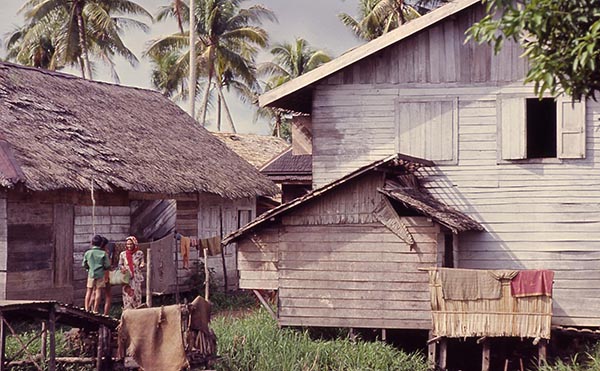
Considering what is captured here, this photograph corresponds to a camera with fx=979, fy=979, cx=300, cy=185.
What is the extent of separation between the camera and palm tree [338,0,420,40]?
1321 inches

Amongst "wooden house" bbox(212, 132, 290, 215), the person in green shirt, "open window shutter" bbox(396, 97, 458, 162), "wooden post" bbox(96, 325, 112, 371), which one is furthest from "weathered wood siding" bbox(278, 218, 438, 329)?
"wooden house" bbox(212, 132, 290, 215)

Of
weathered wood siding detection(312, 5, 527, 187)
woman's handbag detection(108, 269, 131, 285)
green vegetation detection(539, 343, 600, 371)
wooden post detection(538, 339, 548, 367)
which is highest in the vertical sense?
weathered wood siding detection(312, 5, 527, 187)

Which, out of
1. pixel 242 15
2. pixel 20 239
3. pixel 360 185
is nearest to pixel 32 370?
pixel 20 239

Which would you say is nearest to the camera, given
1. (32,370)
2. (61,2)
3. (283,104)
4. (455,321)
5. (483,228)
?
(32,370)

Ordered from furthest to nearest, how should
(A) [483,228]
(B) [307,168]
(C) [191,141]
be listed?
(B) [307,168], (C) [191,141], (A) [483,228]

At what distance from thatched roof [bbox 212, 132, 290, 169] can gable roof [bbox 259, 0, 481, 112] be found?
16.1m

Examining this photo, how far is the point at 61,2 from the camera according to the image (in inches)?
1430

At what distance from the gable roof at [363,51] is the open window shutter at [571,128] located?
7.19 ft

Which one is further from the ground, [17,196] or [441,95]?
[441,95]

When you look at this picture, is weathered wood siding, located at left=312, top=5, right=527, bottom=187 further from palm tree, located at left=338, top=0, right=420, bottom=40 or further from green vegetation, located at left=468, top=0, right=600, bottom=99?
palm tree, located at left=338, top=0, right=420, bottom=40

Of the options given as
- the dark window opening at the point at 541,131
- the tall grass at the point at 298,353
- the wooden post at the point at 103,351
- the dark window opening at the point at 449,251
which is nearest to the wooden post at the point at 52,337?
the wooden post at the point at 103,351

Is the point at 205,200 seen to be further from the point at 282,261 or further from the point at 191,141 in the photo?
the point at 282,261

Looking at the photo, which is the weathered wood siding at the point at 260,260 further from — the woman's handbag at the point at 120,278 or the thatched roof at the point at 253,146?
the thatched roof at the point at 253,146

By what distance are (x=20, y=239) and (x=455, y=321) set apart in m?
7.35
